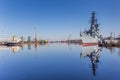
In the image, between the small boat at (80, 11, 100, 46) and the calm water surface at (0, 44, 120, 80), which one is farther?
the small boat at (80, 11, 100, 46)

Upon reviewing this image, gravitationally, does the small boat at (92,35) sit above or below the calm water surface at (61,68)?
above

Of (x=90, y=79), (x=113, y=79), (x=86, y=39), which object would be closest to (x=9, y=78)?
(x=90, y=79)

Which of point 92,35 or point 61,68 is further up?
point 92,35

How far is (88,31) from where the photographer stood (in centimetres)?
8356

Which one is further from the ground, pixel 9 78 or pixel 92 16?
pixel 92 16

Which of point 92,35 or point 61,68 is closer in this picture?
point 61,68

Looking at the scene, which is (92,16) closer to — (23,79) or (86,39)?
(86,39)

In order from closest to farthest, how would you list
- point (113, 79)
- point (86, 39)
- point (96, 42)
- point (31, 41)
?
point (113, 79), point (86, 39), point (96, 42), point (31, 41)

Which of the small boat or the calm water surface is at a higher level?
the small boat

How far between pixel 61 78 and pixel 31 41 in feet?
481

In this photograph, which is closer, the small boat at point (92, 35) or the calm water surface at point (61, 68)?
the calm water surface at point (61, 68)

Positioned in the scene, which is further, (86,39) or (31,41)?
(31,41)

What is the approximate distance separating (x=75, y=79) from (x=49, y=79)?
1.68 metres

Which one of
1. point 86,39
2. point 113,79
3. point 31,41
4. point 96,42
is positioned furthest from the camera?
point 31,41
